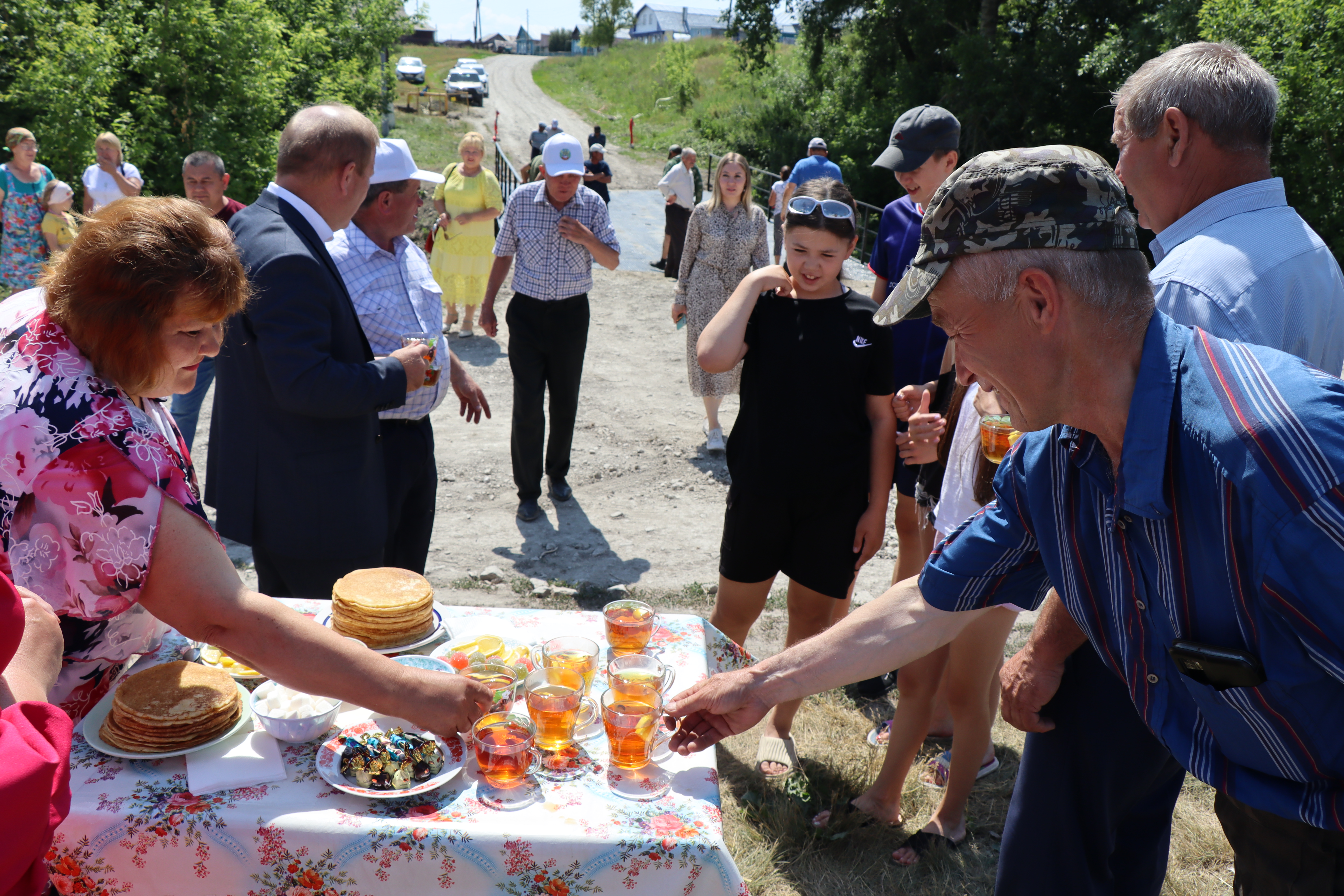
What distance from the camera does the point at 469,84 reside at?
133ft

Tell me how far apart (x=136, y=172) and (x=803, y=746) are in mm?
8721

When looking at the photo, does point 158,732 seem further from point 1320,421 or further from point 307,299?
point 1320,421

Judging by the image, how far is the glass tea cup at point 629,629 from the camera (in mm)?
2240

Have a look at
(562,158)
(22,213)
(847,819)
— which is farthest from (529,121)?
(847,819)

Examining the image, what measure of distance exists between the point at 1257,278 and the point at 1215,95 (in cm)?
48

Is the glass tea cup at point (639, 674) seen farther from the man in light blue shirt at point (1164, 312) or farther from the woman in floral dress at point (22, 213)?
the woman in floral dress at point (22, 213)

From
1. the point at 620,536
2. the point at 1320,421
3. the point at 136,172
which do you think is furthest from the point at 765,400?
the point at 136,172

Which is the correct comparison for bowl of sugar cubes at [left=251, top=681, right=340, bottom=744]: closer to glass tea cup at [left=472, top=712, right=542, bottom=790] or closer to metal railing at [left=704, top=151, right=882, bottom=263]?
glass tea cup at [left=472, top=712, right=542, bottom=790]

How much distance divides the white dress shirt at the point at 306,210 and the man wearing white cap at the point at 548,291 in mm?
2698

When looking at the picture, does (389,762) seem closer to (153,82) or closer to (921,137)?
(921,137)

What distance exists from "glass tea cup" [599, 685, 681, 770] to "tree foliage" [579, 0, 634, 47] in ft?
233

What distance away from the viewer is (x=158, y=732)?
5.82 ft

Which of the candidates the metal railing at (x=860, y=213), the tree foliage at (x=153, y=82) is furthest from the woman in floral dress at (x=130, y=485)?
the tree foliage at (x=153, y=82)

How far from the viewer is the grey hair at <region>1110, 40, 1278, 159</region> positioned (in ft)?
7.54
